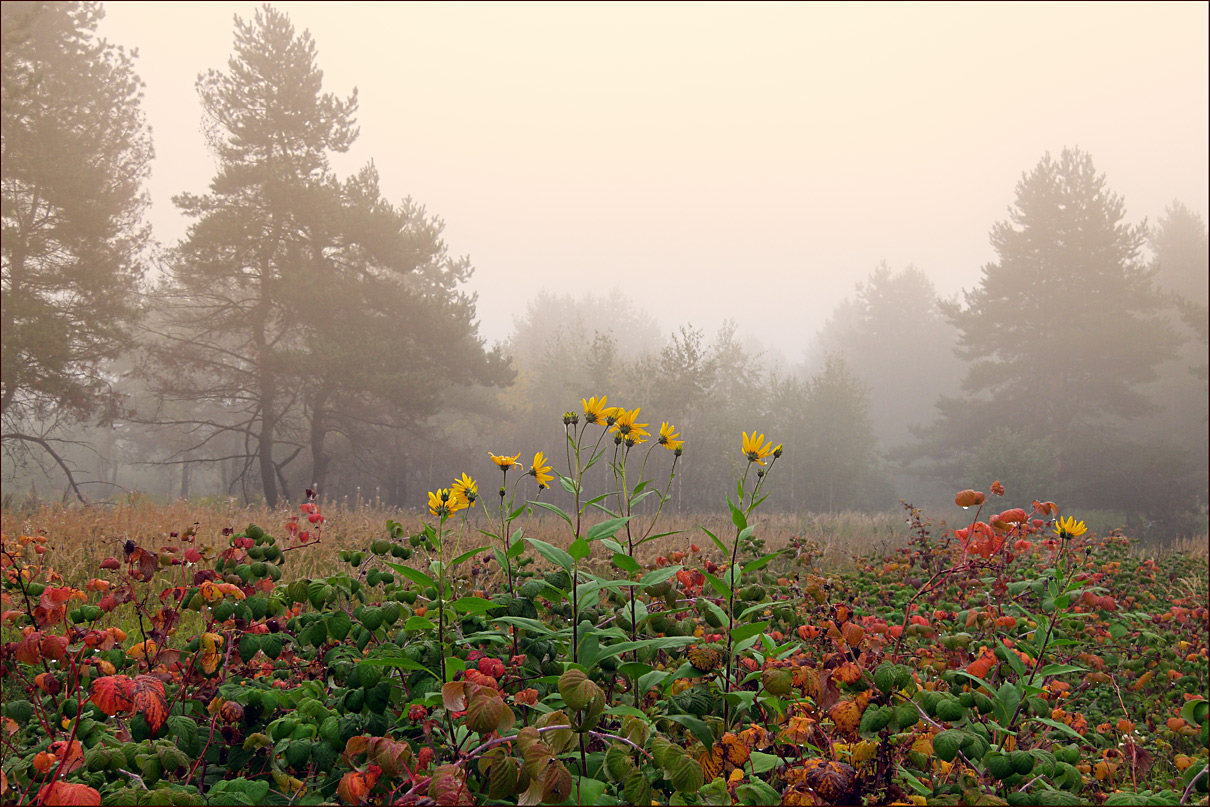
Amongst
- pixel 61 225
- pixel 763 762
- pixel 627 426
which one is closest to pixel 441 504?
pixel 627 426

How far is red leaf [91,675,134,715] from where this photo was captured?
1.16 m

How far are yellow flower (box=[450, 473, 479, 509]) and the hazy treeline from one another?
26.1ft

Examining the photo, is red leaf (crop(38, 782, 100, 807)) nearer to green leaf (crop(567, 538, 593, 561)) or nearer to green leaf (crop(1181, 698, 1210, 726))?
green leaf (crop(567, 538, 593, 561))

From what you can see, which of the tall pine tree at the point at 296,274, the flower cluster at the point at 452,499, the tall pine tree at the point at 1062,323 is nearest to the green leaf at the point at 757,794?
the flower cluster at the point at 452,499

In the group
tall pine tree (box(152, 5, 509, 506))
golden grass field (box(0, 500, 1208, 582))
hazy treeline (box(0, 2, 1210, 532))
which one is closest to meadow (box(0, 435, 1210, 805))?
golden grass field (box(0, 500, 1208, 582))

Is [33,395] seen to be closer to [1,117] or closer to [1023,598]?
[1,117]

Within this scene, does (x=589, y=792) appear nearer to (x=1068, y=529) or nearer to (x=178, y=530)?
(x=1068, y=529)

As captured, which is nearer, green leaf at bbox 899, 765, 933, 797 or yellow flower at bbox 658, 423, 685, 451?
green leaf at bbox 899, 765, 933, 797

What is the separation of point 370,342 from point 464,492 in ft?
46.2

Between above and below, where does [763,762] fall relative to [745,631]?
below

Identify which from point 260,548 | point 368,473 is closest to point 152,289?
point 368,473

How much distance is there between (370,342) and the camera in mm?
14945

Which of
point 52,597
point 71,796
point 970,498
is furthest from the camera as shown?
point 970,498

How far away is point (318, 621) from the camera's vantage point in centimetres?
156
